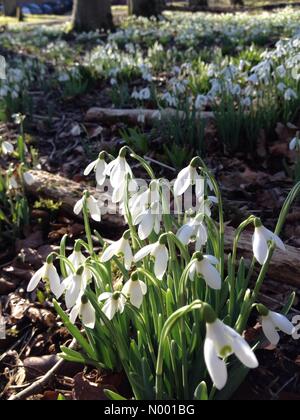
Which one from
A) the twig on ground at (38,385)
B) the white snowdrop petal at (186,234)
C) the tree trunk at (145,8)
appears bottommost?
the twig on ground at (38,385)

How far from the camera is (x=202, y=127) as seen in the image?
3.04m

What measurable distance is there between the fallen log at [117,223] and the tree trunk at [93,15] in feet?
28.6

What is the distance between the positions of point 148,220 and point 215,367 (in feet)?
1.64

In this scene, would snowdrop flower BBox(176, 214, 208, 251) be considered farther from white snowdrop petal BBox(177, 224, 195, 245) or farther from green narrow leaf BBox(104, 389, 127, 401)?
green narrow leaf BBox(104, 389, 127, 401)

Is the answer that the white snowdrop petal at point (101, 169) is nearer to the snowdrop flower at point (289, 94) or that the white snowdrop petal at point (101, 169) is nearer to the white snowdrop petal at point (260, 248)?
the white snowdrop petal at point (260, 248)

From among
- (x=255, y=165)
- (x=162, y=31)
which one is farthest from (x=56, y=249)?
(x=162, y=31)

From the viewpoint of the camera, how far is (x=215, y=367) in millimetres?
914

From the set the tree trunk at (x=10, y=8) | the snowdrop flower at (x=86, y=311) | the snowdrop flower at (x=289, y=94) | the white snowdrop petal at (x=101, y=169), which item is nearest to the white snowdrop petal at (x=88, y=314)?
the snowdrop flower at (x=86, y=311)

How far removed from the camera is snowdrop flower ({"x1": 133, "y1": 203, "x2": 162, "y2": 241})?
132 centimetres

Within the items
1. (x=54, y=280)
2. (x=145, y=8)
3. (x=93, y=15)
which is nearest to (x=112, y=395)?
(x=54, y=280)

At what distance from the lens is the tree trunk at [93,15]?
35.4 ft

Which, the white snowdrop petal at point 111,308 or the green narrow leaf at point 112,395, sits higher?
the white snowdrop petal at point 111,308

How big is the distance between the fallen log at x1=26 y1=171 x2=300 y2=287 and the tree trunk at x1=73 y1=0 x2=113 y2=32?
872 cm
